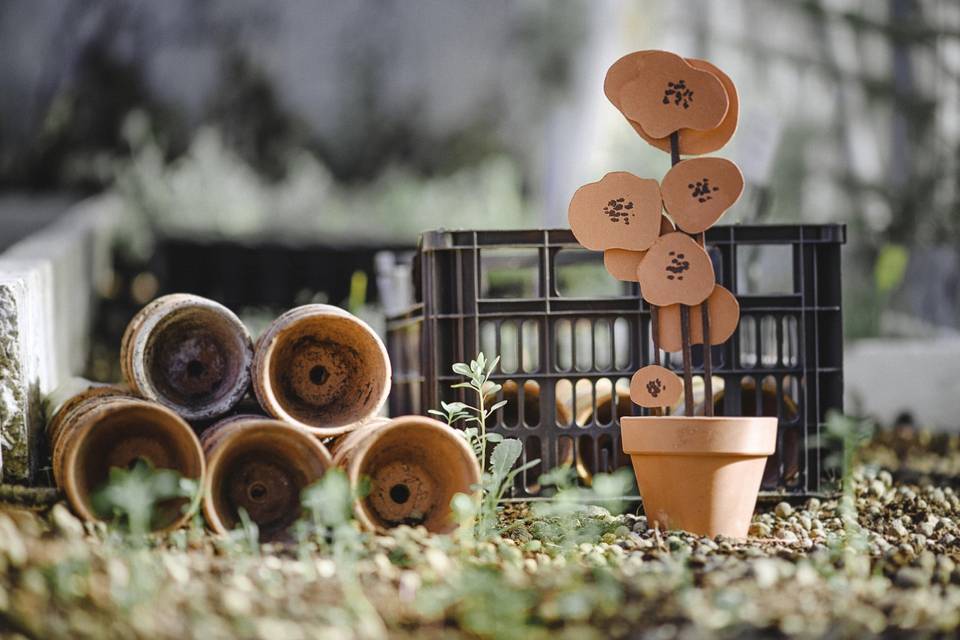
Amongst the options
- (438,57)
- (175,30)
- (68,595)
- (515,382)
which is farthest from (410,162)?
(68,595)

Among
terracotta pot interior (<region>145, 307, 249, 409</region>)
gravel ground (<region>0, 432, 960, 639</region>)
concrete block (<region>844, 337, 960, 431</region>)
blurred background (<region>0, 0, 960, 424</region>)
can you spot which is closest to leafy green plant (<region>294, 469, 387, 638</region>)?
gravel ground (<region>0, 432, 960, 639</region>)

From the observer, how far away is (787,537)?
330cm

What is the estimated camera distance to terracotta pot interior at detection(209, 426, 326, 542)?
115 inches

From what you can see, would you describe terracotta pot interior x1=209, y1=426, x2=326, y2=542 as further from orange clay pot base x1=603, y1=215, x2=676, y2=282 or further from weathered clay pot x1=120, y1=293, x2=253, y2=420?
orange clay pot base x1=603, y1=215, x2=676, y2=282

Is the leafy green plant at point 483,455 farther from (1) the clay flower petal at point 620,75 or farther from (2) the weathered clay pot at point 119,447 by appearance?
(1) the clay flower petal at point 620,75

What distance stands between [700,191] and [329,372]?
1.19 metres

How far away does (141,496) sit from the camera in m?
2.33

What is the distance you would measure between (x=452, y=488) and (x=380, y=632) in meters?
1.06

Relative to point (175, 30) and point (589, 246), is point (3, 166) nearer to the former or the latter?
point (175, 30)

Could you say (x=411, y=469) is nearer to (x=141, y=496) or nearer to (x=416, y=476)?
(x=416, y=476)

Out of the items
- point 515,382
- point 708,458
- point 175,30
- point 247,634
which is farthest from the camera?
point 175,30

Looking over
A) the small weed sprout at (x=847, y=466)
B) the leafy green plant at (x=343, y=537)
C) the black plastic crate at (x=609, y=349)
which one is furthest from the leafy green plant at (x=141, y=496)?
the small weed sprout at (x=847, y=466)

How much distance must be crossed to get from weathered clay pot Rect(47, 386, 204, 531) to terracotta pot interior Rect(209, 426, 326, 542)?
0.12m

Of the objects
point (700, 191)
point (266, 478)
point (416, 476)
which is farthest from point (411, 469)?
point (700, 191)
